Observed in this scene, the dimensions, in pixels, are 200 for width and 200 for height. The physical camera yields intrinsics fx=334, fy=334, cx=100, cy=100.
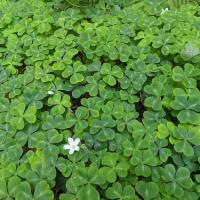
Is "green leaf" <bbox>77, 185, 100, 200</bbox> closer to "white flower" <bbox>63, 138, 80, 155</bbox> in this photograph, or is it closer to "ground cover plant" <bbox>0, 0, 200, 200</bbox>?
"ground cover plant" <bbox>0, 0, 200, 200</bbox>

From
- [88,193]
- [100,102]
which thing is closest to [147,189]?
[88,193]

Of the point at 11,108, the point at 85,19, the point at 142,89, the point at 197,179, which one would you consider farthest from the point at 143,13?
the point at 197,179

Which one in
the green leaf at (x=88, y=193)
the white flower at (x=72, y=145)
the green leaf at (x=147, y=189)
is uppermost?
the white flower at (x=72, y=145)

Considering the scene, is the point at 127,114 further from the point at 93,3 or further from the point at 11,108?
the point at 93,3

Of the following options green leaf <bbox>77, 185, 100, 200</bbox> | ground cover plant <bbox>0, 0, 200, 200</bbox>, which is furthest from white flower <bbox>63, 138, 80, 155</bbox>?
green leaf <bbox>77, 185, 100, 200</bbox>

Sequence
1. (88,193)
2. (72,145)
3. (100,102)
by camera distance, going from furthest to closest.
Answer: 1. (100,102)
2. (72,145)
3. (88,193)

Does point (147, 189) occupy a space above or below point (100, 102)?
below

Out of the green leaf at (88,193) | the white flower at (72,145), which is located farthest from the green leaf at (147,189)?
the white flower at (72,145)

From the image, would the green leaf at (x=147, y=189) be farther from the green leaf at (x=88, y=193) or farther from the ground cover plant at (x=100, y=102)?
the green leaf at (x=88, y=193)

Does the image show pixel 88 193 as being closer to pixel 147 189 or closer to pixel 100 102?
pixel 147 189
